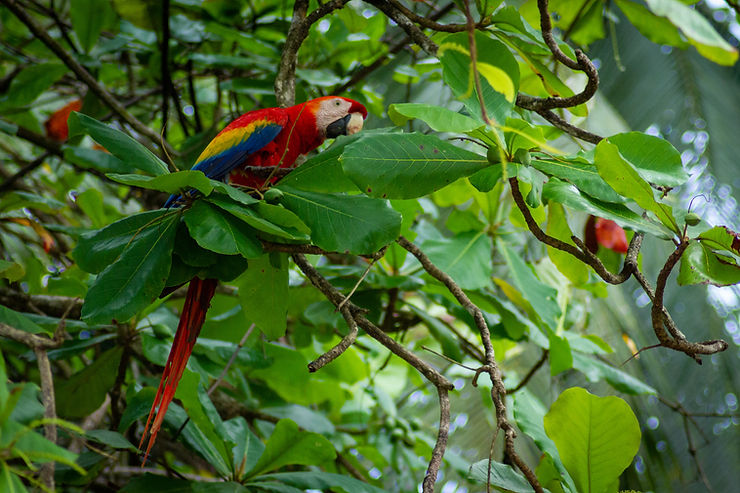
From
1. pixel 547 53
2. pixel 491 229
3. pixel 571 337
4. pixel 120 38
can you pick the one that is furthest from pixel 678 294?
pixel 120 38

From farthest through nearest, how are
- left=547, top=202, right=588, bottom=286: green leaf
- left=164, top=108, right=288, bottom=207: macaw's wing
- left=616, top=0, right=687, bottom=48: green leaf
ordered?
left=164, top=108, right=288, bottom=207: macaw's wing < left=616, top=0, right=687, bottom=48: green leaf < left=547, top=202, right=588, bottom=286: green leaf

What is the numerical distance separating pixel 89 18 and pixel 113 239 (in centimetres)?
89

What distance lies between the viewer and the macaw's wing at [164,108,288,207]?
0.96 meters

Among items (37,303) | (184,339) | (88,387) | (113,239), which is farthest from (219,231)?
(37,303)

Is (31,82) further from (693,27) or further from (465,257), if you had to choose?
(693,27)

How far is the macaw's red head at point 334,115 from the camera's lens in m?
1.05

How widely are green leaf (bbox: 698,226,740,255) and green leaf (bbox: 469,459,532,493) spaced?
1.08 feet

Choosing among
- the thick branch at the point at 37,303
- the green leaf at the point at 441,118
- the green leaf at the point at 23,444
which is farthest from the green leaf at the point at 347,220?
the thick branch at the point at 37,303

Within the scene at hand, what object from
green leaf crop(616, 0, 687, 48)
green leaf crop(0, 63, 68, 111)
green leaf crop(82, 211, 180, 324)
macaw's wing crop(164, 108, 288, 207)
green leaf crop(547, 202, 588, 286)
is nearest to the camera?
green leaf crop(82, 211, 180, 324)

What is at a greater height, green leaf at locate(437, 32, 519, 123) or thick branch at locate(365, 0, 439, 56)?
green leaf at locate(437, 32, 519, 123)

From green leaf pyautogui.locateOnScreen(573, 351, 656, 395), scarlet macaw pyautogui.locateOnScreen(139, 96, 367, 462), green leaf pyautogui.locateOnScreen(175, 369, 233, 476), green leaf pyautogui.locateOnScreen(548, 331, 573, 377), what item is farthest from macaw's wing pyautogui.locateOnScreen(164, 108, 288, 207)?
green leaf pyautogui.locateOnScreen(573, 351, 656, 395)

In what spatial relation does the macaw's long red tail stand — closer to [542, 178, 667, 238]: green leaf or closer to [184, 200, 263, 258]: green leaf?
[184, 200, 263, 258]: green leaf

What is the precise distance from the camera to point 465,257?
1052mm

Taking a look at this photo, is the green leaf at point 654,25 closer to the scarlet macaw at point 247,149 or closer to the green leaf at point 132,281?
the scarlet macaw at point 247,149
